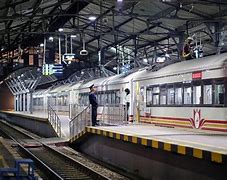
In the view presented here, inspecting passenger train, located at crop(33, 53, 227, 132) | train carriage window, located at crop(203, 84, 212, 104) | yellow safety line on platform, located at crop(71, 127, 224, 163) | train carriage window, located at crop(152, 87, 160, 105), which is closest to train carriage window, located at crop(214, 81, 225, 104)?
passenger train, located at crop(33, 53, 227, 132)

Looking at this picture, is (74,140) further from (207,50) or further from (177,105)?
(207,50)

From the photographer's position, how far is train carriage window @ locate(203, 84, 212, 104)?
46.6 feet

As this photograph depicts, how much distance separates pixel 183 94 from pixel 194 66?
49.2 inches

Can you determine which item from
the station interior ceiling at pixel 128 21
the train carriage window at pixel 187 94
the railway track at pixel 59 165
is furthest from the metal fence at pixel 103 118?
the train carriage window at pixel 187 94

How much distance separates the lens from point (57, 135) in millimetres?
24859

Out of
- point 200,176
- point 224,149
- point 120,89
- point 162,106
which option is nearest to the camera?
point 224,149

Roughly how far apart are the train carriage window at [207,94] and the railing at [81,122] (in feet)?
19.2

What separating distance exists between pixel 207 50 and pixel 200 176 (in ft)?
92.5

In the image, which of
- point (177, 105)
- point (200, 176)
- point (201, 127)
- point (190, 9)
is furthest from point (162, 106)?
point (190, 9)

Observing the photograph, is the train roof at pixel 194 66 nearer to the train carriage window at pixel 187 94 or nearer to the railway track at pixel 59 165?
the train carriage window at pixel 187 94

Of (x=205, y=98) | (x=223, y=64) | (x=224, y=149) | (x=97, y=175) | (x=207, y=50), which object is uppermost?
(x=207, y=50)

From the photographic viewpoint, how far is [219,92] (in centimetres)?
1369

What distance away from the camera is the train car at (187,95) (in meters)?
13.7

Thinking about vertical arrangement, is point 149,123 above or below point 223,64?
below
